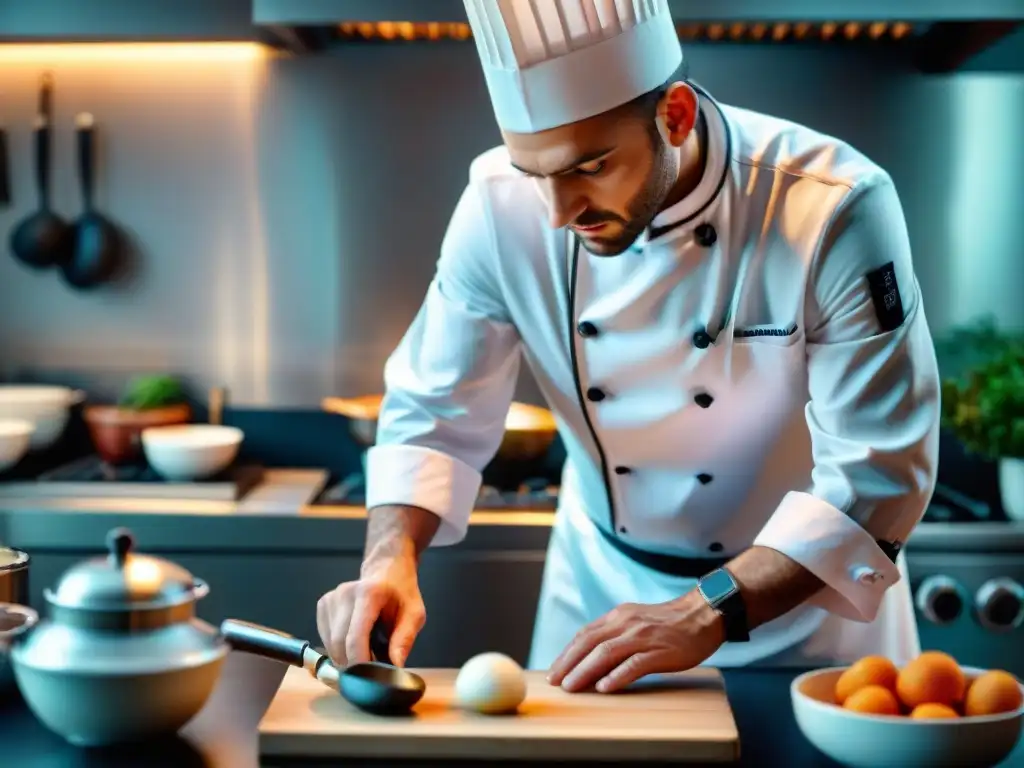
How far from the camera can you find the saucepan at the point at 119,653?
3.55ft

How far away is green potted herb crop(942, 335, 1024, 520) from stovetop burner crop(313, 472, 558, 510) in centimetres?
79

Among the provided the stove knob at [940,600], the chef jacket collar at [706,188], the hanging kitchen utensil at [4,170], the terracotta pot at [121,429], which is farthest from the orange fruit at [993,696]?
the hanging kitchen utensil at [4,170]

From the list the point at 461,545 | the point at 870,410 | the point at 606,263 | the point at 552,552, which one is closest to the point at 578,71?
the point at 606,263

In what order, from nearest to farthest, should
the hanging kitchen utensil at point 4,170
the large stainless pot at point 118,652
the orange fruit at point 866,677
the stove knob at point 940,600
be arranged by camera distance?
1. the large stainless pot at point 118,652
2. the orange fruit at point 866,677
3. the stove knob at point 940,600
4. the hanging kitchen utensil at point 4,170

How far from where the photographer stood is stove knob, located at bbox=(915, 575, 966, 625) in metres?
2.40

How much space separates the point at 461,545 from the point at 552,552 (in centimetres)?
45

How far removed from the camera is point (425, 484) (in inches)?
67.2

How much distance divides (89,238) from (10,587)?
5.68ft

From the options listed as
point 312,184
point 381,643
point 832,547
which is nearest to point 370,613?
point 381,643

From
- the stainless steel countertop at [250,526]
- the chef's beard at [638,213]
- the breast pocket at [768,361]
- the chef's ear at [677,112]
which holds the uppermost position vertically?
the chef's ear at [677,112]

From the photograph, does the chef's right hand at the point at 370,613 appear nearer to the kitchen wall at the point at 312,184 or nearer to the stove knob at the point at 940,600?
the stove knob at the point at 940,600

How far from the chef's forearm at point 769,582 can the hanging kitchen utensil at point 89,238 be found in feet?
6.24

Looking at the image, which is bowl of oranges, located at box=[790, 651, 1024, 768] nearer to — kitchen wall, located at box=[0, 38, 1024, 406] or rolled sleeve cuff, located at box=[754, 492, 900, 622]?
rolled sleeve cuff, located at box=[754, 492, 900, 622]

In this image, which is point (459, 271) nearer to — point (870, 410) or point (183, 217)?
point (870, 410)
